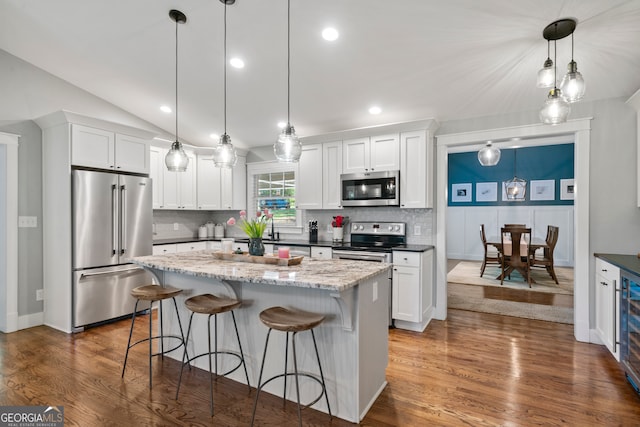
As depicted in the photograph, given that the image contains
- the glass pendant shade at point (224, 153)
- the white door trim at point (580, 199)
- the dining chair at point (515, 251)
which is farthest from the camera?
the dining chair at point (515, 251)

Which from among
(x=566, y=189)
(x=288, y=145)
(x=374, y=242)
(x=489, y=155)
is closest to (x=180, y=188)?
(x=374, y=242)

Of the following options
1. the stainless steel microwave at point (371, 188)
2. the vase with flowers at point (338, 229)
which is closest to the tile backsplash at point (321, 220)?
the vase with flowers at point (338, 229)

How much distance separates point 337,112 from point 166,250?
3126 millimetres

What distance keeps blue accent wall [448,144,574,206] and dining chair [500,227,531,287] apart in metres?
2.55

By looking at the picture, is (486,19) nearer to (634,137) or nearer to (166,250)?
(634,137)

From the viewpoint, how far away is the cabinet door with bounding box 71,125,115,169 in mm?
3768

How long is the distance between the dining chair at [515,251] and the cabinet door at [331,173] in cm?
349

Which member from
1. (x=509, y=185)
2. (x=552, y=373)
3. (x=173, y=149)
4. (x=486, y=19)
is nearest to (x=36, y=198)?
(x=173, y=149)

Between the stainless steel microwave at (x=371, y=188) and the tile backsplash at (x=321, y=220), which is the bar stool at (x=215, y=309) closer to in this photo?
the stainless steel microwave at (x=371, y=188)

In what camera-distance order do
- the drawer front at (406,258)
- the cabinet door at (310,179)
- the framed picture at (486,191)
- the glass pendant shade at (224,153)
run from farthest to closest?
the framed picture at (486,191) < the cabinet door at (310,179) < the drawer front at (406,258) < the glass pendant shade at (224,153)

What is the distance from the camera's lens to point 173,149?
285 cm

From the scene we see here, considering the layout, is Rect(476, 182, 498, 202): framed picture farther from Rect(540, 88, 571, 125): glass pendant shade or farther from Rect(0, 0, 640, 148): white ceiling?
Rect(540, 88, 571, 125): glass pendant shade

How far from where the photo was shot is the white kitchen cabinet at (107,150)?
12.4 feet

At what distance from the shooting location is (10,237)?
3.76 metres
